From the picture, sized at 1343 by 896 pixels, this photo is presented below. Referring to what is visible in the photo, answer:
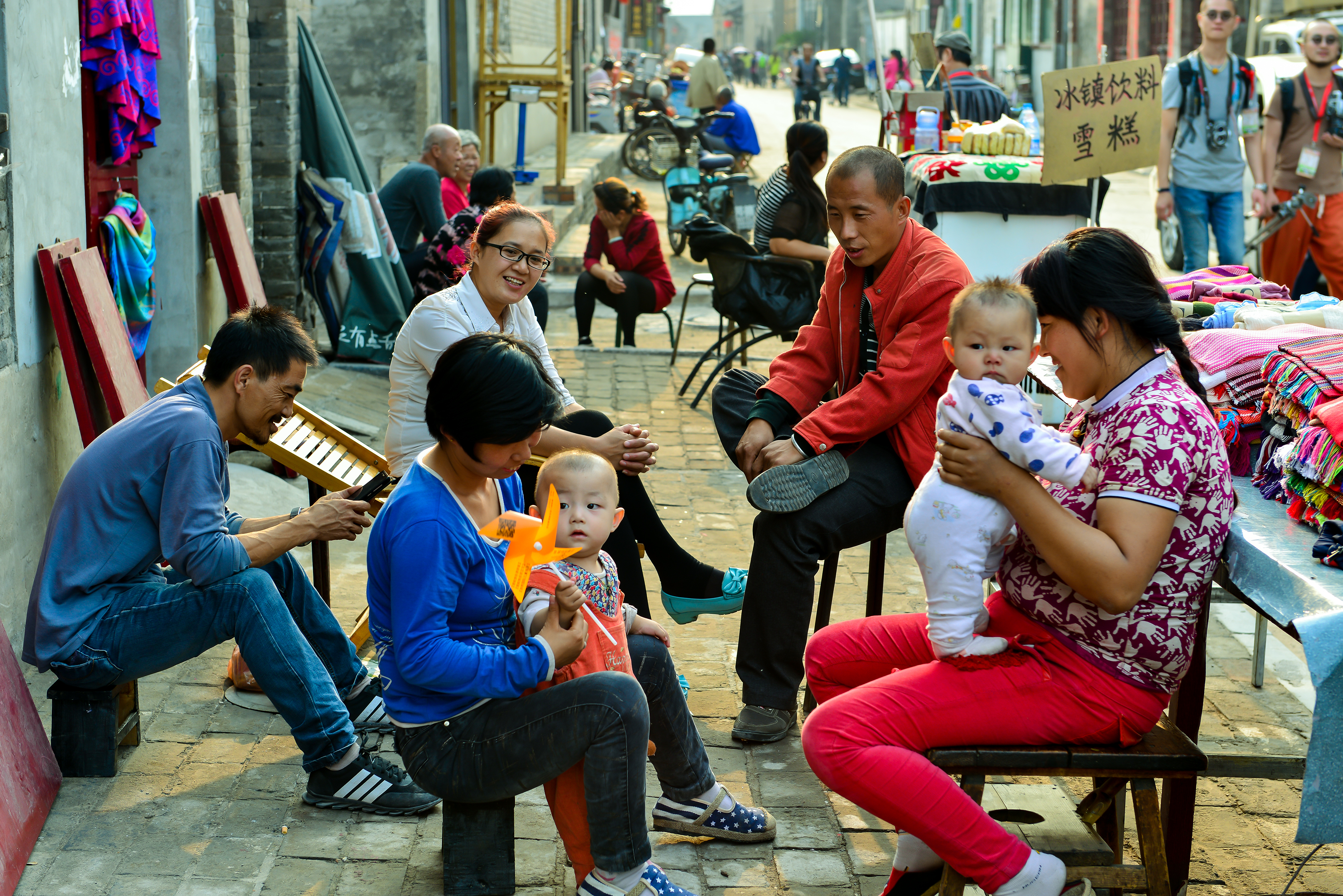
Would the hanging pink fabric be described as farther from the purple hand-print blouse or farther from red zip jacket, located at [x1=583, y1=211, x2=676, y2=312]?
the purple hand-print blouse

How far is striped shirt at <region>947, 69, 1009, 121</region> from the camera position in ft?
29.2

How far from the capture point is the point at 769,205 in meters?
7.46

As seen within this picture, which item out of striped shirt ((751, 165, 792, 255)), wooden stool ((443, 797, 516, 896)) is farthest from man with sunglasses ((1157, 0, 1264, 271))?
wooden stool ((443, 797, 516, 896))

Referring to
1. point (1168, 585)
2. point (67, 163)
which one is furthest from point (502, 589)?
point (67, 163)

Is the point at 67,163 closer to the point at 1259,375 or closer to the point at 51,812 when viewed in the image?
the point at 51,812

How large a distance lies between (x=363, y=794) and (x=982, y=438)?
1728mm

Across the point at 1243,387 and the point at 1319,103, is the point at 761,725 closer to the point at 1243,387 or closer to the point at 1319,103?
the point at 1243,387

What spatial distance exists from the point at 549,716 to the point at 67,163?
3.03 meters

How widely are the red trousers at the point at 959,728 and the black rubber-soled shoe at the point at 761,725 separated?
109 centimetres

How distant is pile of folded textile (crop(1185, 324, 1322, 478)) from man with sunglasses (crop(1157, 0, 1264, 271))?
4.72 m

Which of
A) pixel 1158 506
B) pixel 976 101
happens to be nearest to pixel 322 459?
pixel 1158 506

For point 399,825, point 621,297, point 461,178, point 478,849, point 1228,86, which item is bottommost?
point 399,825

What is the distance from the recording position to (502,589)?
2.57 metres

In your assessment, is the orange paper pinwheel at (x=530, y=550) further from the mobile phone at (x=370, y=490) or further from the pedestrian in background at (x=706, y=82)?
the pedestrian in background at (x=706, y=82)
